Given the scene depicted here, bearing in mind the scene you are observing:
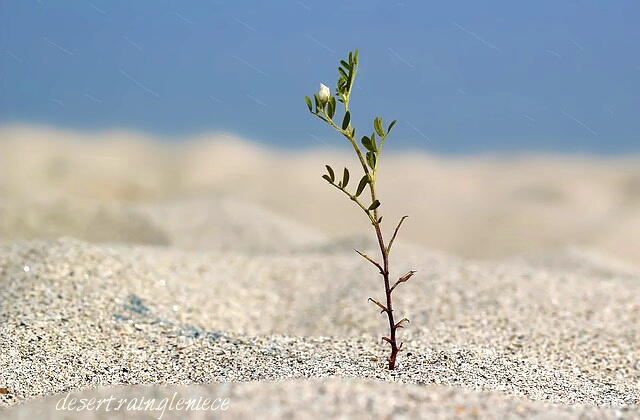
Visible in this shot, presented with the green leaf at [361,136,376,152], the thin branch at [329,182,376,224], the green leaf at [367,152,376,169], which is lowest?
the thin branch at [329,182,376,224]

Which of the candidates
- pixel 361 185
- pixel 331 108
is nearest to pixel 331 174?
pixel 361 185

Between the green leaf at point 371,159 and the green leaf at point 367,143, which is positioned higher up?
the green leaf at point 367,143

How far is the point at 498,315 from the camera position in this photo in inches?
188

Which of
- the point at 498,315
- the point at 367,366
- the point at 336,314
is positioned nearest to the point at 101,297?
the point at 336,314

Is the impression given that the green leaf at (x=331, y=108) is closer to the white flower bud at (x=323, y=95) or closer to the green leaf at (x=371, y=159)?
the white flower bud at (x=323, y=95)

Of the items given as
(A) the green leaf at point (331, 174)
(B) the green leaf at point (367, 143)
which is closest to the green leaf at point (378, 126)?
(B) the green leaf at point (367, 143)

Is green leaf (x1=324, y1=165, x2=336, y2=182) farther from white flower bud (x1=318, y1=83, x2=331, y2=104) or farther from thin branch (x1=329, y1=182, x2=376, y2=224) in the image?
white flower bud (x1=318, y1=83, x2=331, y2=104)

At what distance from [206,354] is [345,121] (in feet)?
4.36

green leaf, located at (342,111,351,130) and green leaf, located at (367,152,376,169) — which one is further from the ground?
green leaf, located at (342,111,351,130)

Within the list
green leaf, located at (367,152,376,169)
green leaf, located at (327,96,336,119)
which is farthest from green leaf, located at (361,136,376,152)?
A: green leaf, located at (327,96,336,119)

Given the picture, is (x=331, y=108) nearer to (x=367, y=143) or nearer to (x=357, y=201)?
(x=367, y=143)

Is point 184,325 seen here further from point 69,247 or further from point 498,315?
point 498,315

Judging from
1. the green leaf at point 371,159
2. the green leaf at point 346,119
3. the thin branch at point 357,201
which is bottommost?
the thin branch at point 357,201

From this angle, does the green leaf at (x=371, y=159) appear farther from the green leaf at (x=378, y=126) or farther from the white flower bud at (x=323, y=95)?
the white flower bud at (x=323, y=95)
